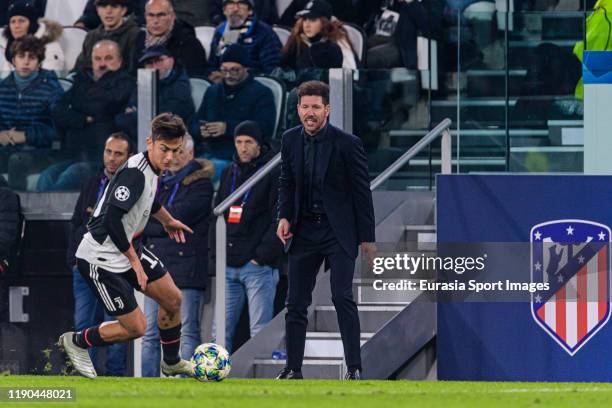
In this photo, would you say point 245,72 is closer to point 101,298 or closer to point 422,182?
point 422,182

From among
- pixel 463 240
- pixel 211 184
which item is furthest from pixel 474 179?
pixel 211 184

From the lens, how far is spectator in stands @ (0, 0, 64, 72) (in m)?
14.5

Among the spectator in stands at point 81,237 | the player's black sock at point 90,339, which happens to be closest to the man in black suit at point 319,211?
the player's black sock at point 90,339

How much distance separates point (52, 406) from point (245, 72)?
601 cm

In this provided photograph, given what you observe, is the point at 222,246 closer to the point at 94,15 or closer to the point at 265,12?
the point at 265,12

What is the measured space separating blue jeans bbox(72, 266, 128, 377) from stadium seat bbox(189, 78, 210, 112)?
1763 millimetres

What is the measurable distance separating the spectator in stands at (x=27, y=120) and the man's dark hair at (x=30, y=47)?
31 cm

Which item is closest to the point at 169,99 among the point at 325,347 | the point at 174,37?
the point at 174,37

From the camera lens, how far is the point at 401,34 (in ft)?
44.4

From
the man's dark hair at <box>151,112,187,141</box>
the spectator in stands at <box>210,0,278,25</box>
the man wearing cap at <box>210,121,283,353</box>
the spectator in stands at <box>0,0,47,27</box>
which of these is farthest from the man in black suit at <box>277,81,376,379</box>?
the spectator in stands at <box>0,0,47,27</box>

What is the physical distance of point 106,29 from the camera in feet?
46.9

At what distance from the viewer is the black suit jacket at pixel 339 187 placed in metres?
10.0

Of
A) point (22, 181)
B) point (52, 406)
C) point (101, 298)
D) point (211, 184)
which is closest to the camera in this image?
point (52, 406)

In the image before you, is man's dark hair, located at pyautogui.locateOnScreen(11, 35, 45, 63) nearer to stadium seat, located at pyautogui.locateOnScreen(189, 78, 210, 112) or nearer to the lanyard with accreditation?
stadium seat, located at pyautogui.locateOnScreen(189, 78, 210, 112)
